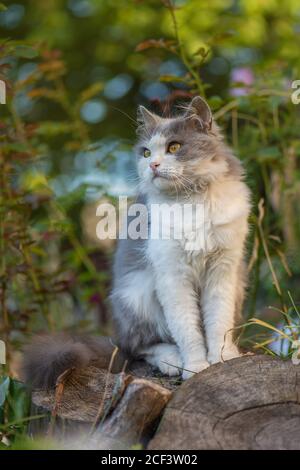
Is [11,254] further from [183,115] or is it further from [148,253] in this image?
[183,115]

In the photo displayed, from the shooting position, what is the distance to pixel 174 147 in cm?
272

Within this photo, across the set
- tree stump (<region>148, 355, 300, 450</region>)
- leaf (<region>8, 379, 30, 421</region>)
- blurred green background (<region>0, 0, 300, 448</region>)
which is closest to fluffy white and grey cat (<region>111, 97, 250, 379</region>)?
blurred green background (<region>0, 0, 300, 448</region>)

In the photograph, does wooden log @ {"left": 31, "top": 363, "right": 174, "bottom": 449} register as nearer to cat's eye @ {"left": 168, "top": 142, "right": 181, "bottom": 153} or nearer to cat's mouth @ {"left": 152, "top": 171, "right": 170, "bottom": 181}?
cat's mouth @ {"left": 152, "top": 171, "right": 170, "bottom": 181}

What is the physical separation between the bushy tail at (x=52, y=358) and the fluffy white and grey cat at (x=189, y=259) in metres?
0.28

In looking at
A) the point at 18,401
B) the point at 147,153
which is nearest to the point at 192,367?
the point at 18,401

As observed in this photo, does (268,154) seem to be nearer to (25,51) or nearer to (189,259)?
(189,259)

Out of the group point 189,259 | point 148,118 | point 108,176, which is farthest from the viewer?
point 108,176

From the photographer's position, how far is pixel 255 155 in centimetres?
366

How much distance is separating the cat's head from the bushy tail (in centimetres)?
78

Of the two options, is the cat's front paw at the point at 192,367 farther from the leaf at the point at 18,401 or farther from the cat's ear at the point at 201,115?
the cat's ear at the point at 201,115

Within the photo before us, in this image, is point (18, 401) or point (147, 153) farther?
point (147, 153)

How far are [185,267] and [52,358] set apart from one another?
0.68m
